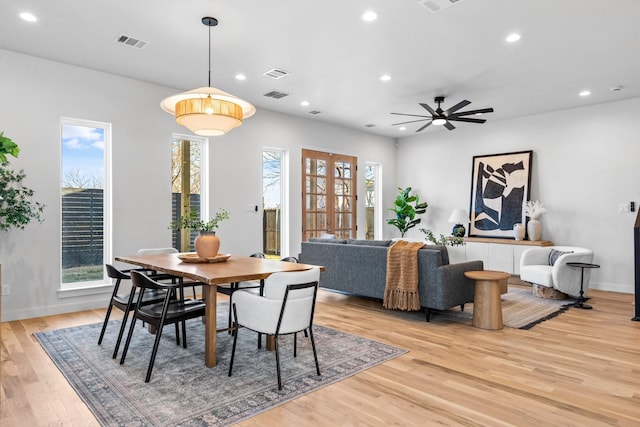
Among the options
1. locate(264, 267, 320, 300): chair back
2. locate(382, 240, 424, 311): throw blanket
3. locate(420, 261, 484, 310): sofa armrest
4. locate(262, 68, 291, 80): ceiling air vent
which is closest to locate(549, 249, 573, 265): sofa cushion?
locate(420, 261, 484, 310): sofa armrest

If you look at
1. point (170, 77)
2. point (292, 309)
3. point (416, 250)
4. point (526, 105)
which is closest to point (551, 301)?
point (416, 250)

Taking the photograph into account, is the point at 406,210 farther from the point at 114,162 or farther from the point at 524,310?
the point at 114,162

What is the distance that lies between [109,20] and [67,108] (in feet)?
5.36

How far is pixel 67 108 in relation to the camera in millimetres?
4812

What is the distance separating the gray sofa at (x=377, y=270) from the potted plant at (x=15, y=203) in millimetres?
3244

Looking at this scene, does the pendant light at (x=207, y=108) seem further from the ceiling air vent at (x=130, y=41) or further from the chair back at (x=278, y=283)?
the chair back at (x=278, y=283)

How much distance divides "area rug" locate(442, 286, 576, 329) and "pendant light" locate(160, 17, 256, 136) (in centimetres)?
325

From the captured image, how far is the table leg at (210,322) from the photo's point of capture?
291 cm

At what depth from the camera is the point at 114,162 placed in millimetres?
5164

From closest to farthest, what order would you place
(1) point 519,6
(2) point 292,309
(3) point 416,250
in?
(2) point 292,309 → (1) point 519,6 → (3) point 416,250

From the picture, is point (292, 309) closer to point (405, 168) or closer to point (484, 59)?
point (484, 59)

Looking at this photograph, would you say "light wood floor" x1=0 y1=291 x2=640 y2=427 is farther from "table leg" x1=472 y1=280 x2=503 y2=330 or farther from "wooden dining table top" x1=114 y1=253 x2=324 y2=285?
"wooden dining table top" x1=114 y1=253 x2=324 y2=285

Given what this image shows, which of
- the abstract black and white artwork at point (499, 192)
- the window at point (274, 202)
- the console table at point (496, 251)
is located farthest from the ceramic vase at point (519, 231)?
the window at point (274, 202)

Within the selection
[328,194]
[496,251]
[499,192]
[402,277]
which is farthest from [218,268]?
[499,192]
